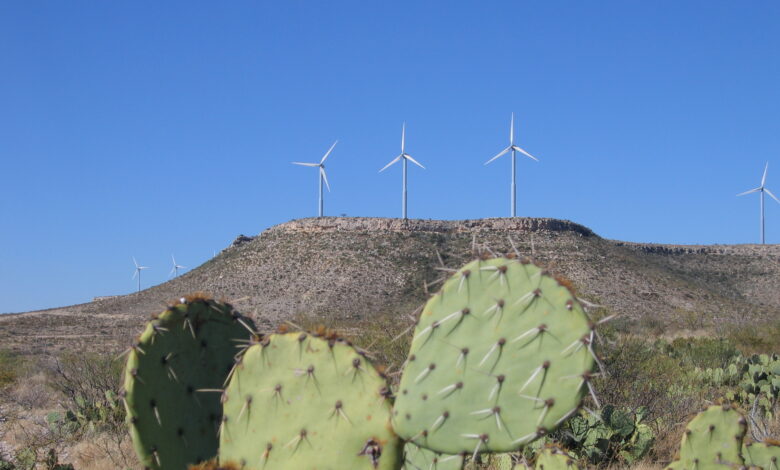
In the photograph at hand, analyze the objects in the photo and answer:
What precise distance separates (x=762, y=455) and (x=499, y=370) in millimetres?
2617

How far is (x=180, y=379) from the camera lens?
11.1 ft

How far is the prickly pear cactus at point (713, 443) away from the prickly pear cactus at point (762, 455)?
0.21 meters

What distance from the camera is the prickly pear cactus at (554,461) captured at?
4.17 metres

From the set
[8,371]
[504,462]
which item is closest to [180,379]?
[504,462]

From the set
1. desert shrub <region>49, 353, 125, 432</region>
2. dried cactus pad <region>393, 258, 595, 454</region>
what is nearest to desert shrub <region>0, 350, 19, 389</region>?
desert shrub <region>49, 353, 125, 432</region>

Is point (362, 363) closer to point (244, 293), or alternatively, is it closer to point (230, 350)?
point (230, 350)

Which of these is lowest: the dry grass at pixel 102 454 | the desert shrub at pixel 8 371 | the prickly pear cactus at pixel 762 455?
the dry grass at pixel 102 454

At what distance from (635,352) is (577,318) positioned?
29.1 ft

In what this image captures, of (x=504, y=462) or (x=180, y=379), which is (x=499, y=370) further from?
(x=504, y=462)

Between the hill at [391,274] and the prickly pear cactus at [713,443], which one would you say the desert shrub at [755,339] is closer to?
the prickly pear cactus at [713,443]

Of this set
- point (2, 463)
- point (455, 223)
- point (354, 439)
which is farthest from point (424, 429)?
point (455, 223)

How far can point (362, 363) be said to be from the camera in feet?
9.00

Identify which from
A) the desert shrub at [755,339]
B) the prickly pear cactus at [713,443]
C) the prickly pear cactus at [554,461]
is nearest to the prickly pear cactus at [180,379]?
the prickly pear cactus at [554,461]

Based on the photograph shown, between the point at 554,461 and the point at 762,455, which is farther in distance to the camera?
the point at 762,455
